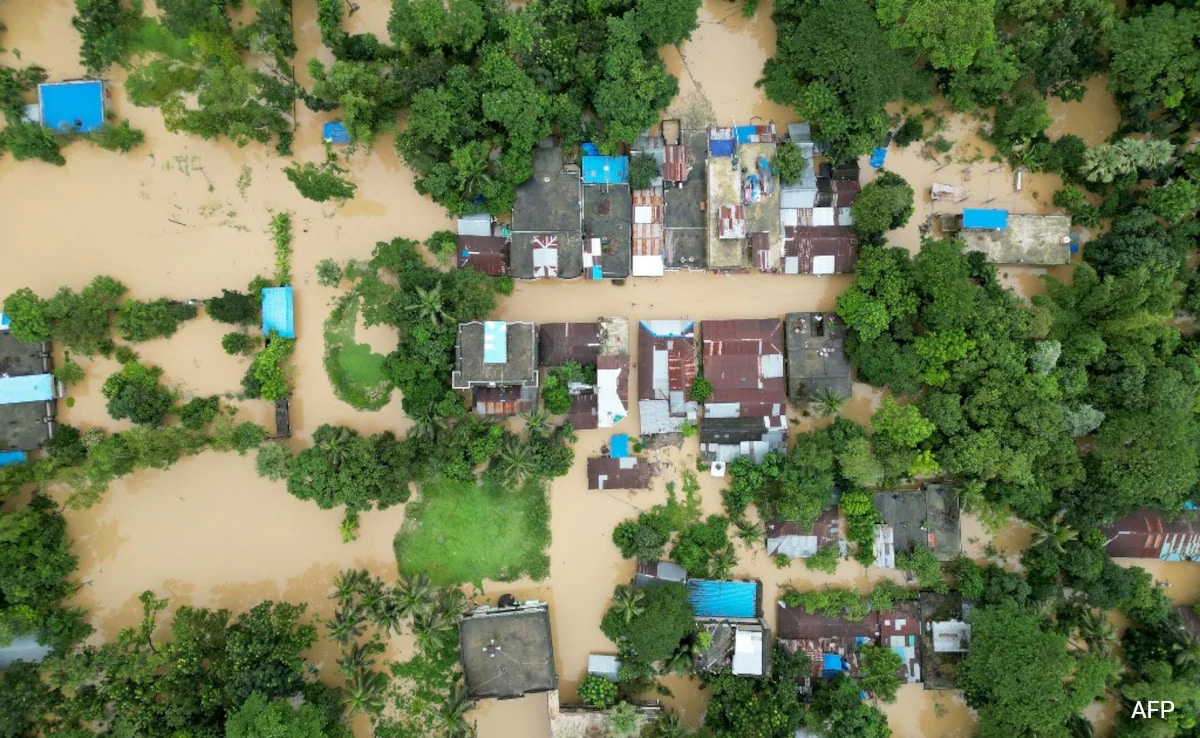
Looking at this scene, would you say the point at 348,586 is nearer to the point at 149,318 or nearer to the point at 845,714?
the point at 149,318

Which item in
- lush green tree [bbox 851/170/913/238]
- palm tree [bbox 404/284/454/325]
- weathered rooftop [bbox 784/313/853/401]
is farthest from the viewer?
weathered rooftop [bbox 784/313/853/401]

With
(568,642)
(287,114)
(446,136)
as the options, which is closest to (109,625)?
(568,642)

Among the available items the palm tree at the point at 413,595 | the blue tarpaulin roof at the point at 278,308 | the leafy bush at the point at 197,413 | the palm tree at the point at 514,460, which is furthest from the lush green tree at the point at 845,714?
the leafy bush at the point at 197,413

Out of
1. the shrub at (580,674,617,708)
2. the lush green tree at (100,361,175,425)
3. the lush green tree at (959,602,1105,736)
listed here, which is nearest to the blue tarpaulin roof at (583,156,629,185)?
the lush green tree at (100,361,175,425)

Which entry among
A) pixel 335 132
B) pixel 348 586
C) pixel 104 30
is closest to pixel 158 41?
pixel 104 30

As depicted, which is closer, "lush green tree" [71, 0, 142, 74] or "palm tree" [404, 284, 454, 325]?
"palm tree" [404, 284, 454, 325]

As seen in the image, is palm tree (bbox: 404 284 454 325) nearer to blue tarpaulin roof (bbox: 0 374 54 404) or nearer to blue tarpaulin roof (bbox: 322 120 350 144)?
blue tarpaulin roof (bbox: 322 120 350 144)
